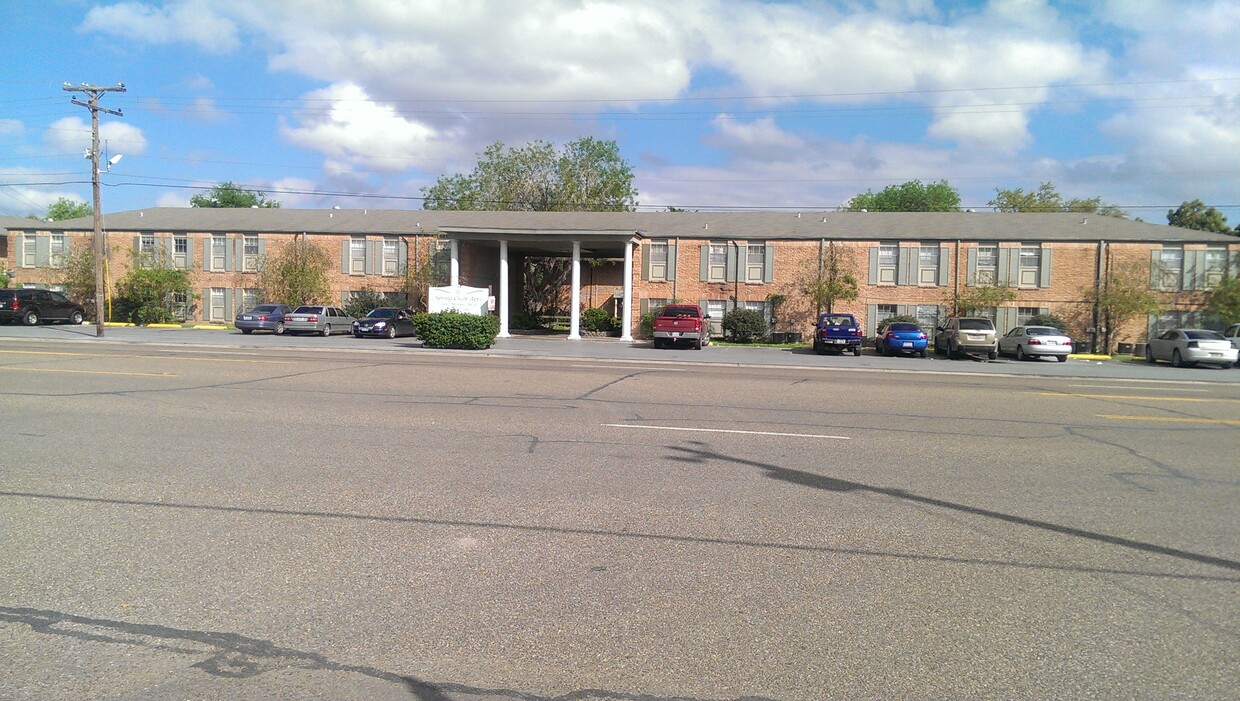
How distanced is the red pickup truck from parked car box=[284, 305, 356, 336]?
16.4 m

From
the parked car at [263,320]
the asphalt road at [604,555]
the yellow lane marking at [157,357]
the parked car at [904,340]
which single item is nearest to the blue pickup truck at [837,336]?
the parked car at [904,340]

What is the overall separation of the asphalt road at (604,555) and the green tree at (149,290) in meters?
36.1

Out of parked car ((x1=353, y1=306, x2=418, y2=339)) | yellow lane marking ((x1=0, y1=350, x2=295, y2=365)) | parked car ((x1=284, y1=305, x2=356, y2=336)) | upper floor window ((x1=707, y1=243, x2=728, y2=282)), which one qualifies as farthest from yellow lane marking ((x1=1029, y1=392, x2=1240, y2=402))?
parked car ((x1=284, y1=305, x2=356, y2=336))

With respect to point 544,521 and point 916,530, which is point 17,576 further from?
point 916,530

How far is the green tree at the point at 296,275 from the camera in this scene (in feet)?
145

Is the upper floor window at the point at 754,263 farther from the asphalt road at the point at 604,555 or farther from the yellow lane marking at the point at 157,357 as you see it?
the asphalt road at the point at 604,555

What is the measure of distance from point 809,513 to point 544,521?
227 centimetres

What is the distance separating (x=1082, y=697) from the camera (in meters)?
3.76

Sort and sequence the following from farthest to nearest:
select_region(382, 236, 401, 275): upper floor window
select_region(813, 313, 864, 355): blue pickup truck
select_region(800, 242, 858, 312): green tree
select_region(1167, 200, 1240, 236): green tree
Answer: select_region(1167, 200, 1240, 236): green tree → select_region(382, 236, 401, 275): upper floor window → select_region(800, 242, 858, 312): green tree → select_region(813, 313, 864, 355): blue pickup truck

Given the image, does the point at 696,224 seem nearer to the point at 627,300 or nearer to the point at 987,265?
the point at 627,300

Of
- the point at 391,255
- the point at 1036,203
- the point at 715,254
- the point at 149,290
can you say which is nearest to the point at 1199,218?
the point at 1036,203

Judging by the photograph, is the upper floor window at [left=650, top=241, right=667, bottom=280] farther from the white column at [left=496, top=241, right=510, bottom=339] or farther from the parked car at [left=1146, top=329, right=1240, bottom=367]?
the parked car at [left=1146, top=329, right=1240, bottom=367]

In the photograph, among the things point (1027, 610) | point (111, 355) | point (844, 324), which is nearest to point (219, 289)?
point (111, 355)

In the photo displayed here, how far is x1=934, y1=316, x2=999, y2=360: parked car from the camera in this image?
1213 inches
